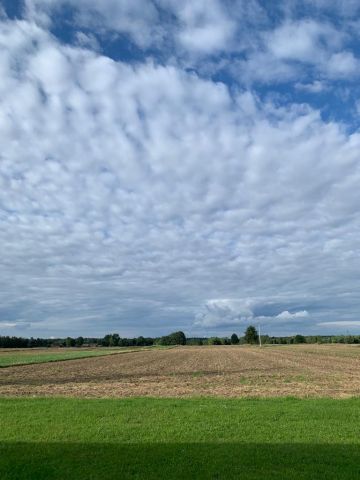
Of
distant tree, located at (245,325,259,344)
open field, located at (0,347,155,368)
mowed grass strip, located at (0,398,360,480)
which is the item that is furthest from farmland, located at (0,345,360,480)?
distant tree, located at (245,325,259,344)

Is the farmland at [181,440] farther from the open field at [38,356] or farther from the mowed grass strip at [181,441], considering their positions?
the open field at [38,356]

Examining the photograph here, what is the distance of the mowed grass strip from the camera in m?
8.72

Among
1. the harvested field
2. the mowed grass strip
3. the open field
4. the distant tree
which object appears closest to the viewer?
the mowed grass strip

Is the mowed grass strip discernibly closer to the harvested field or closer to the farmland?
the farmland

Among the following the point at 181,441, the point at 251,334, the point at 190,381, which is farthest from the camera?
the point at 251,334

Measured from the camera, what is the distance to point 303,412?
50.9ft

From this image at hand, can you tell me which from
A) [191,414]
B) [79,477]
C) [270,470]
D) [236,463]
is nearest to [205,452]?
[236,463]

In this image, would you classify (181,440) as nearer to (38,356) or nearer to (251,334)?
(38,356)

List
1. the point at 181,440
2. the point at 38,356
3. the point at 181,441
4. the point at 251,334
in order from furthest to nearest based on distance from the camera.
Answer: the point at 251,334
the point at 38,356
the point at 181,440
the point at 181,441

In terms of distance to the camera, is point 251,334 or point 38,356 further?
point 251,334

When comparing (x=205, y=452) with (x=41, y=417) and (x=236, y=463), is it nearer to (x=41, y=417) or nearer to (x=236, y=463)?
(x=236, y=463)

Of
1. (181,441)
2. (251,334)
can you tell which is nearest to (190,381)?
(181,441)

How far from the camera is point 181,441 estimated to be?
11.3 meters

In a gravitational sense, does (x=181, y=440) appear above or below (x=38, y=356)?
below
